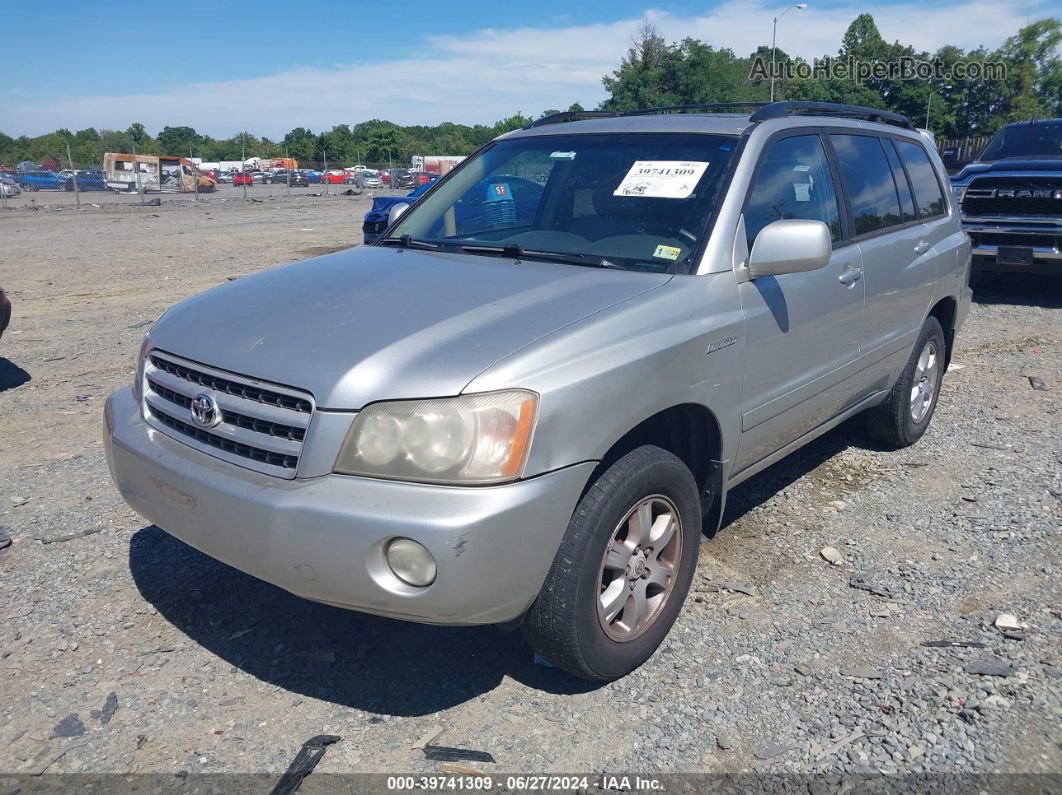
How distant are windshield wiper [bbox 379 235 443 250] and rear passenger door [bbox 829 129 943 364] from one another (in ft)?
6.64

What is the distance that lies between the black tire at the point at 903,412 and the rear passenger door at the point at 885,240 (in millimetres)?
190

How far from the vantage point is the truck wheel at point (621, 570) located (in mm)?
2701

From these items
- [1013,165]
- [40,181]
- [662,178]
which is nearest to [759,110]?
[662,178]

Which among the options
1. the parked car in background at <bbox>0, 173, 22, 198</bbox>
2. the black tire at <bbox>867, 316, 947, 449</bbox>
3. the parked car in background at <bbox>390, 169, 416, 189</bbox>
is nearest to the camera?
the black tire at <bbox>867, 316, 947, 449</bbox>

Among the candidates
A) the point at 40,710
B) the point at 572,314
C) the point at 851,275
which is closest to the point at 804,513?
the point at 851,275

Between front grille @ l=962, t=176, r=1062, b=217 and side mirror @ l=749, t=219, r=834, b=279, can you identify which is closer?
side mirror @ l=749, t=219, r=834, b=279

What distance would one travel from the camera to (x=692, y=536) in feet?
10.7

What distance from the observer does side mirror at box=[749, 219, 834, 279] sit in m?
3.33

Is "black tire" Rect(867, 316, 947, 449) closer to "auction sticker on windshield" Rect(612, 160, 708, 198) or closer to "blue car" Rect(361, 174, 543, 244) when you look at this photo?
"auction sticker on windshield" Rect(612, 160, 708, 198)

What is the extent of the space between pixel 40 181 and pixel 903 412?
50.2 m

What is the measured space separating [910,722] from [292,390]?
221 centimetres

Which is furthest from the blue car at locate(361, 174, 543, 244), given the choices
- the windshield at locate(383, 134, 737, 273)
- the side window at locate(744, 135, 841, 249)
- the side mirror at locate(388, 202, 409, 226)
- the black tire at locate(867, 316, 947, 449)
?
the black tire at locate(867, 316, 947, 449)

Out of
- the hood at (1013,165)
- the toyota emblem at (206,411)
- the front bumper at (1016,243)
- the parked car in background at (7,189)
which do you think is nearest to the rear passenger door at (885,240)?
the toyota emblem at (206,411)

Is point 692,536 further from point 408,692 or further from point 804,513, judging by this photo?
point 804,513
